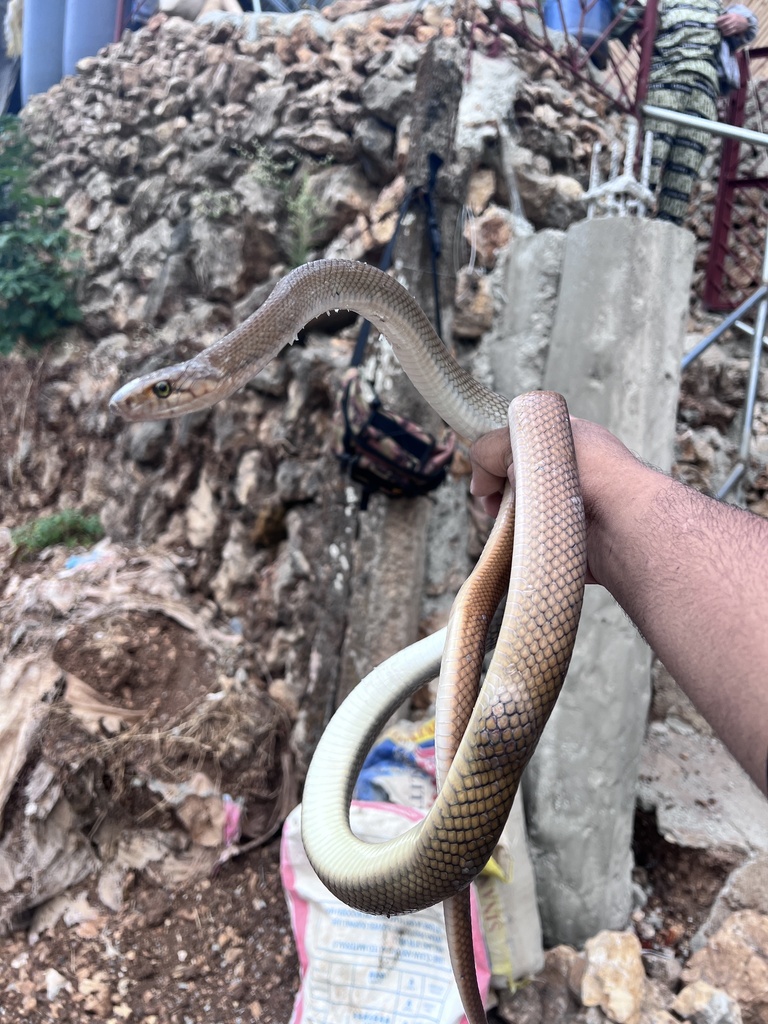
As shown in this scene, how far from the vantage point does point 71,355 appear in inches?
172

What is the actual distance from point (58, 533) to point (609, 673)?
332 centimetres

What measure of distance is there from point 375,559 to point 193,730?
92cm

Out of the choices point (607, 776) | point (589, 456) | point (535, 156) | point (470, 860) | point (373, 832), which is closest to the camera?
point (470, 860)

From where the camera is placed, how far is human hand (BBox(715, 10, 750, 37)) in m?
2.89

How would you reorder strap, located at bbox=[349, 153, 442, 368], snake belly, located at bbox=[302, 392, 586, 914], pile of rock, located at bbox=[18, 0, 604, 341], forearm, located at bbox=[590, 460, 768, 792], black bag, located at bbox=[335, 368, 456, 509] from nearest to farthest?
forearm, located at bbox=[590, 460, 768, 792] → snake belly, located at bbox=[302, 392, 586, 914] → black bag, located at bbox=[335, 368, 456, 509] → strap, located at bbox=[349, 153, 442, 368] → pile of rock, located at bbox=[18, 0, 604, 341]

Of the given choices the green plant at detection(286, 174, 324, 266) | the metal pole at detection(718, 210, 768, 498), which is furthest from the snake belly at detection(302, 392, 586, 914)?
the green plant at detection(286, 174, 324, 266)

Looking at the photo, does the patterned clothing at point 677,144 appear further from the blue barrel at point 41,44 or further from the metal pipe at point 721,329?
the blue barrel at point 41,44

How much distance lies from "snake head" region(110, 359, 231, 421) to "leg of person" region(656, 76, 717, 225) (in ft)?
8.82

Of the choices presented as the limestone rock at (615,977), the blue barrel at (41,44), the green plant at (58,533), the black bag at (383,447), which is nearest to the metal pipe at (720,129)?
the black bag at (383,447)

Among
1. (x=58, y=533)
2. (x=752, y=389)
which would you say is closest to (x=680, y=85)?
(x=752, y=389)

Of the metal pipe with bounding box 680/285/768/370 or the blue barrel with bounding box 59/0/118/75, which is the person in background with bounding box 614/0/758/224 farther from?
the blue barrel with bounding box 59/0/118/75

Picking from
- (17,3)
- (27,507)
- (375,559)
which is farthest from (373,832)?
(17,3)

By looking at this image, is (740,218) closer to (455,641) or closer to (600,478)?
(600,478)

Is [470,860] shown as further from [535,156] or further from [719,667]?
[535,156]
